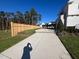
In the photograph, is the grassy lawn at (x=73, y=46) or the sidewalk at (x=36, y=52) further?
the grassy lawn at (x=73, y=46)

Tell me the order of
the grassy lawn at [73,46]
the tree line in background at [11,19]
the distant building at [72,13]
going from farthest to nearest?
the tree line in background at [11,19], the distant building at [72,13], the grassy lawn at [73,46]

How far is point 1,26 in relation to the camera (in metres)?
49.9

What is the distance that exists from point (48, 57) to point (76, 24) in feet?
67.0

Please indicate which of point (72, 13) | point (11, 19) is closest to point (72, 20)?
point (72, 13)

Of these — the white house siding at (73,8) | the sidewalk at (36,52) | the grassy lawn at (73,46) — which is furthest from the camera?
the white house siding at (73,8)

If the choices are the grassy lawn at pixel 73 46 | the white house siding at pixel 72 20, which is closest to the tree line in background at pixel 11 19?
the white house siding at pixel 72 20

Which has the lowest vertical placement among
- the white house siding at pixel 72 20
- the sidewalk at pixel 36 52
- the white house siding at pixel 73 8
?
the sidewalk at pixel 36 52

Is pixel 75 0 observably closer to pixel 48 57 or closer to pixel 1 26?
pixel 48 57

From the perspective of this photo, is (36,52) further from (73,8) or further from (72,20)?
(73,8)

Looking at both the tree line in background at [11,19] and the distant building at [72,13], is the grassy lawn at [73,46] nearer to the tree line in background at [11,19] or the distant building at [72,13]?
the distant building at [72,13]

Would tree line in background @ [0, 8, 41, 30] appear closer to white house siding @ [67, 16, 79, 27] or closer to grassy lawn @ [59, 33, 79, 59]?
white house siding @ [67, 16, 79, 27]

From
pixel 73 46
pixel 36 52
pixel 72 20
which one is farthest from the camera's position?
pixel 72 20

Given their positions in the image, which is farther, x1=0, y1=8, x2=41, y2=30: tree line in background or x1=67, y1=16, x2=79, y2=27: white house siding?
x1=0, y1=8, x2=41, y2=30: tree line in background

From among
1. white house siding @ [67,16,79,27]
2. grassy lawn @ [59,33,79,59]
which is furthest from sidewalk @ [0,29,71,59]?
white house siding @ [67,16,79,27]
